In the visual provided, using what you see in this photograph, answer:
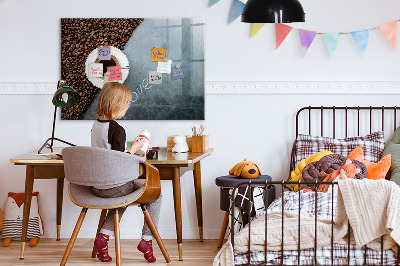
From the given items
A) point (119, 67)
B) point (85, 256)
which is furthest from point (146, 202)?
point (119, 67)

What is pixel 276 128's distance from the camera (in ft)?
14.3

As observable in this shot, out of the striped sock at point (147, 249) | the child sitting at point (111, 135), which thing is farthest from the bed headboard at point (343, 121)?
the child sitting at point (111, 135)

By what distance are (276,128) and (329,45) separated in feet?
2.27

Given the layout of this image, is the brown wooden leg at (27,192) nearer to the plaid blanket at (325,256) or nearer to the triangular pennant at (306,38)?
the plaid blanket at (325,256)

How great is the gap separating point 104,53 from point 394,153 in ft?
6.93

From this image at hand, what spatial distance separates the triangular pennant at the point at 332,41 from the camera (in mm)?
4262

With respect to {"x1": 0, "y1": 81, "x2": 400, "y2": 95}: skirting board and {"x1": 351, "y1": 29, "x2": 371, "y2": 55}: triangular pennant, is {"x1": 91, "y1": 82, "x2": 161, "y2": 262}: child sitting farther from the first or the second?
{"x1": 351, "y1": 29, "x2": 371, "y2": 55}: triangular pennant

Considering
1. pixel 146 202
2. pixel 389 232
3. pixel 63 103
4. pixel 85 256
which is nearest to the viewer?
pixel 389 232

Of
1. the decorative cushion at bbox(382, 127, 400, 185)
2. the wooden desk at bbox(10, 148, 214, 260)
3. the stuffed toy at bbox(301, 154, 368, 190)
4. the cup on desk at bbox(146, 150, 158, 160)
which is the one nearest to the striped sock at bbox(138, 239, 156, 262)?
the wooden desk at bbox(10, 148, 214, 260)

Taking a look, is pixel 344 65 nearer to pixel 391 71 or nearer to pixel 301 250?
pixel 391 71

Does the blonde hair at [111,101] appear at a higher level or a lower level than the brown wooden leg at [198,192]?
higher

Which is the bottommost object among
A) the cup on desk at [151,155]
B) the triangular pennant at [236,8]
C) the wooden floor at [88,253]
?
the wooden floor at [88,253]

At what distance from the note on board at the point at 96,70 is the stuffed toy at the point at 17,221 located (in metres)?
1.00

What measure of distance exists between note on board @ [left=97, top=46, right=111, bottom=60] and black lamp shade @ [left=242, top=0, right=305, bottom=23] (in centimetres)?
149
